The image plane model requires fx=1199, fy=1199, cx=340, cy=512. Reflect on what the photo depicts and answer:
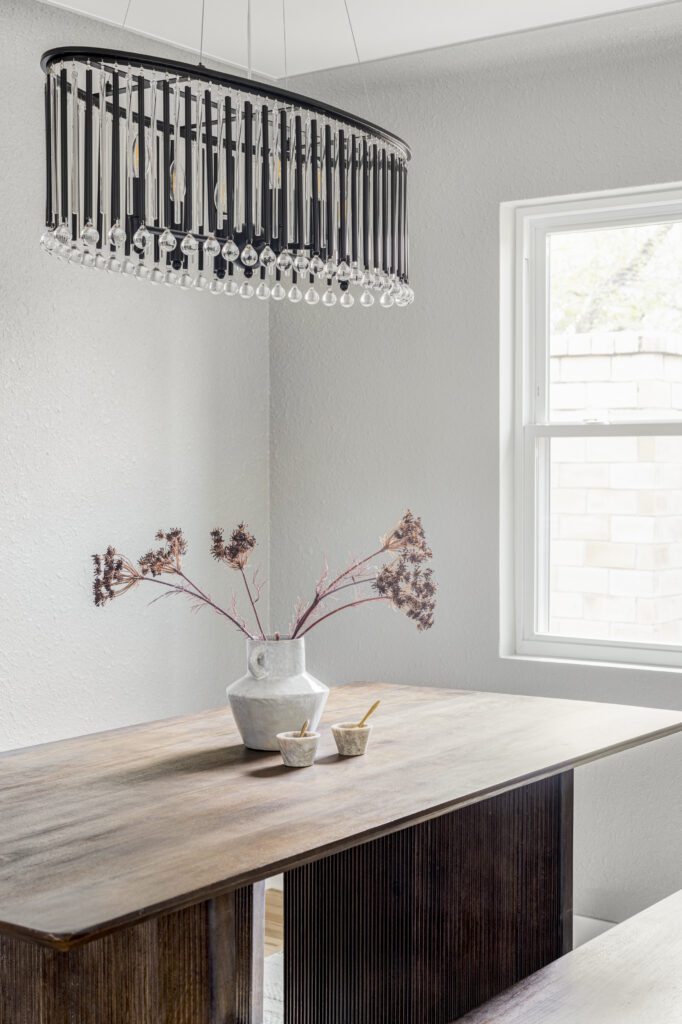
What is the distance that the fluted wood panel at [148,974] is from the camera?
177 cm

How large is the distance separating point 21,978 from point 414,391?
265cm

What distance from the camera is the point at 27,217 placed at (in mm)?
3459

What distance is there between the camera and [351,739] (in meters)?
2.47

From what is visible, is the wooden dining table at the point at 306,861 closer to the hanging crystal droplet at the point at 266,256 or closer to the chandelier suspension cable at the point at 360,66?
the hanging crystal droplet at the point at 266,256

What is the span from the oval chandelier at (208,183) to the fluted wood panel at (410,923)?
49.4 inches

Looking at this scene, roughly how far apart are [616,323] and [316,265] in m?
1.73

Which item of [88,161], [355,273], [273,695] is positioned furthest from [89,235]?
[273,695]

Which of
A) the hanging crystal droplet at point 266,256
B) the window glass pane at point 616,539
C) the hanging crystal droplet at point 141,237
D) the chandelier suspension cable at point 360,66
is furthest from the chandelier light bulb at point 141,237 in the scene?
the window glass pane at point 616,539

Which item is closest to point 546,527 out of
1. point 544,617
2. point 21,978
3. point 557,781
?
point 544,617

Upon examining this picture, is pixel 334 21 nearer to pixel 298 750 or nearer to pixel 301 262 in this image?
pixel 301 262

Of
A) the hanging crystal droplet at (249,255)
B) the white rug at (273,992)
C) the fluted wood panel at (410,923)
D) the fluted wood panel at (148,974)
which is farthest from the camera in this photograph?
the white rug at (273,992)

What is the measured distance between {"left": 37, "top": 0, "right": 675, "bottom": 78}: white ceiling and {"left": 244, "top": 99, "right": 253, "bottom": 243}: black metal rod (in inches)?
53.5

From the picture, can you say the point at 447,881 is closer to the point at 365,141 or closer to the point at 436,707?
the point at 436,707

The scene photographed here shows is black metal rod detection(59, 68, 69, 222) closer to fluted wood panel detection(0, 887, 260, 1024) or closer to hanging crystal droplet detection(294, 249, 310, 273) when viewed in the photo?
hanging crystal droplet detection(294, 249, 310, 273)
